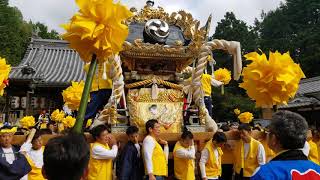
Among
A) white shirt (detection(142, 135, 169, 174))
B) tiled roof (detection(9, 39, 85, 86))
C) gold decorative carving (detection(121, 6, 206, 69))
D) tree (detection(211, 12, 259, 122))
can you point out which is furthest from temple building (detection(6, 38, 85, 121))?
white shirt (detection(142, 135, 169, 174))

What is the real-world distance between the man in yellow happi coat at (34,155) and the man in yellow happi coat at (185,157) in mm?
1812

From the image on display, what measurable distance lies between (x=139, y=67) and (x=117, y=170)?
1.94m

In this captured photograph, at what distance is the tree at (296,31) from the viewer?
87.9ft

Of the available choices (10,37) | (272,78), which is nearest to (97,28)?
(272,78)

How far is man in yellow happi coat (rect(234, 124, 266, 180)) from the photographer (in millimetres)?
5035

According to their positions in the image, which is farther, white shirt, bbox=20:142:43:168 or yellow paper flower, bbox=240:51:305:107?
white shirt, bbox=20:142:43:168

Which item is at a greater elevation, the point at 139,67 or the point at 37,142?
the point at 139,67

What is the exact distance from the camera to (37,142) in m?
4.70

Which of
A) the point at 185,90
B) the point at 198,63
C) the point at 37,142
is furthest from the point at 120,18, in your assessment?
the point at 185,90

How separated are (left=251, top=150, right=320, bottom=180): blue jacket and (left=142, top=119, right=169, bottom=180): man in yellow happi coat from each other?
8.68 ft

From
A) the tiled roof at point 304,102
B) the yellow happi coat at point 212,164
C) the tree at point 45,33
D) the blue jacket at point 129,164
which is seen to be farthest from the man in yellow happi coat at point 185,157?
the tree at point 45,33

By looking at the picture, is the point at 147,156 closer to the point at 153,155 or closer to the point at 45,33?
the point at 153,155

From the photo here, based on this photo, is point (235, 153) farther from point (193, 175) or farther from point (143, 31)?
point (143, 31)

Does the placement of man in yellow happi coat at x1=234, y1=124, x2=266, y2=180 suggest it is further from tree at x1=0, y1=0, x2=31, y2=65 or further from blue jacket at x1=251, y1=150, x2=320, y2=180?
tree at x1=0, y1=0, x2=31, y2=65
